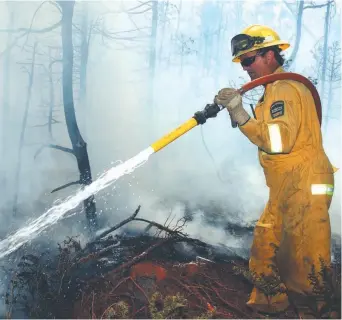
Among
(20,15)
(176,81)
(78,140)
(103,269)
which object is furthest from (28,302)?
(20,15)

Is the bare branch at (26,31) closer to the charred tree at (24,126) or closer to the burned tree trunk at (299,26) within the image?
the charred tree at (24,126)

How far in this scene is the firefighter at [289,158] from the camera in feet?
9.46

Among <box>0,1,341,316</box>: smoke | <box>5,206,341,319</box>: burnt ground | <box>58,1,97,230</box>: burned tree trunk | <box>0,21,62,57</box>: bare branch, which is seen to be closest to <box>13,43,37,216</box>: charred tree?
<box>0,1,341,316</box>: smoke

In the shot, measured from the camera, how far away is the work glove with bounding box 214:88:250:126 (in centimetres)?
288

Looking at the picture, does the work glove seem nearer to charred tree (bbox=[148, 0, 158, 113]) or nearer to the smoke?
the smoke

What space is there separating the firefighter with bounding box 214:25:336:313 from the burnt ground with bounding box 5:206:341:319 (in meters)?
0.33

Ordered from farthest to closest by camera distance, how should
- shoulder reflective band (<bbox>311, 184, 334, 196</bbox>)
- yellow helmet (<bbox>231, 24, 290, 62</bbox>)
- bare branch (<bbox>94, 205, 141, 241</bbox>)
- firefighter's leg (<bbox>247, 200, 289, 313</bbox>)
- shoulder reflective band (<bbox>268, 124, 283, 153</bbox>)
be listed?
bare branch (<bbox>94, 205, 141, 241</bbox>)
firefighter's leg (<bbox>247, 200, 289, 313</bbox>)
yellow helmet (<bbox>231, 24, 290, 62</bbox>)
shoulder reflective band (<bbox>311, 184, 334, 196</bbox>)
shoulder reflective band (<bbox>268, 124, 283, 153</bbox>)

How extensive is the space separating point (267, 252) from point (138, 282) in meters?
1.34

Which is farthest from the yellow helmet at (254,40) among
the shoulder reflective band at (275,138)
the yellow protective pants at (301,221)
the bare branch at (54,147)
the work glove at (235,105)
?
the bare branch at (54,147)

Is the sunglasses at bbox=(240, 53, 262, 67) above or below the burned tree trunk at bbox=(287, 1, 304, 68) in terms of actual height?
below

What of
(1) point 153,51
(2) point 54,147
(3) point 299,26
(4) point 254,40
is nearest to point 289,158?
(4) point 254,40

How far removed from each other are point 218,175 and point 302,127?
1565mm

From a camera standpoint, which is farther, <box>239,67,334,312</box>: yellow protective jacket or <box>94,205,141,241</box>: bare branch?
<box>94,205,141,241</box>: bare branch

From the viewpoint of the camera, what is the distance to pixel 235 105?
→ 2.90 m
